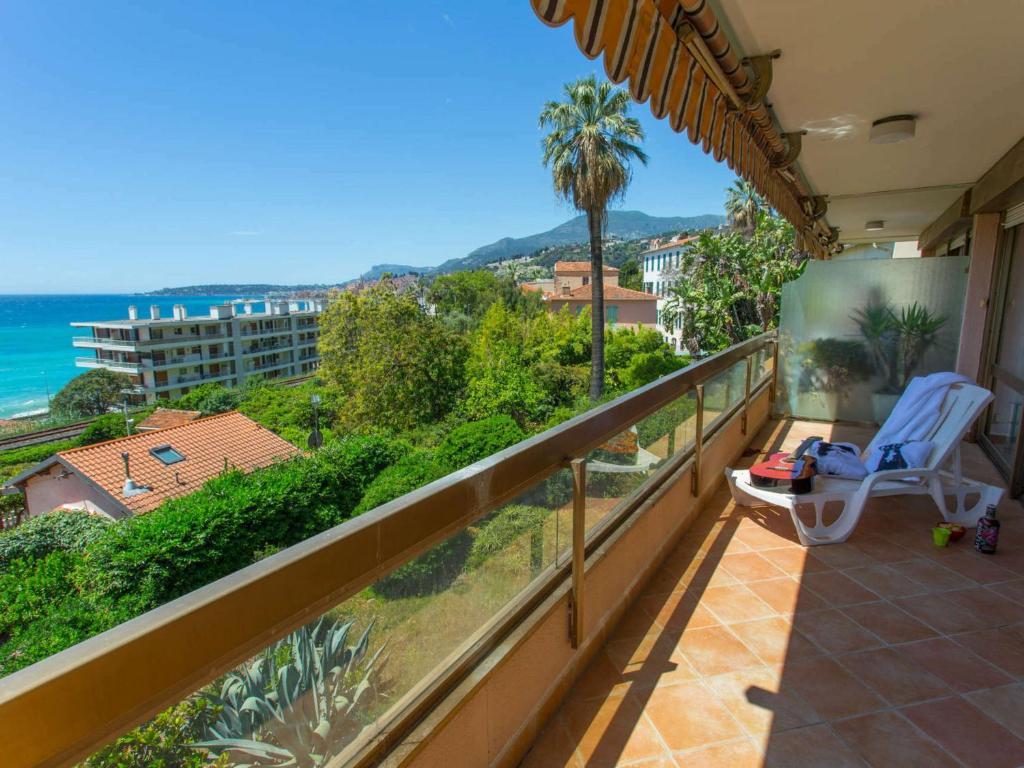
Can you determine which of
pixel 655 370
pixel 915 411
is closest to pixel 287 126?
pixel 655 370

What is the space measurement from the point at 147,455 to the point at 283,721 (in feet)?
86.2

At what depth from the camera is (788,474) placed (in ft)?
12.2

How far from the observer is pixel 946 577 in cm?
306

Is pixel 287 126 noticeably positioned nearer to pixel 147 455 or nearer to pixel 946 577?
pixel 147 455

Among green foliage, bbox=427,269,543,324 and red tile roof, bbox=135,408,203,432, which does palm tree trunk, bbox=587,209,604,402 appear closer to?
green foliage, bbox=427,269,543,324

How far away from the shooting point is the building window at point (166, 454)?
2295 centimetres

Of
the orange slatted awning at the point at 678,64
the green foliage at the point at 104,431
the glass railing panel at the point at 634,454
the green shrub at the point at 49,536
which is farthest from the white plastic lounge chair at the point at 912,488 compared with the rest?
the green foliage at the point at 104,431

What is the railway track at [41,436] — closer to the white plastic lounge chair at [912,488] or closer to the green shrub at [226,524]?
the green shrub at [226,524]

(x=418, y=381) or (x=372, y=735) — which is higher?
(x=372, y=735)

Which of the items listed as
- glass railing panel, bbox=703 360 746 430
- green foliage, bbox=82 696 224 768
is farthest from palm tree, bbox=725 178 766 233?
green foliage, bbox=82 696 224 768

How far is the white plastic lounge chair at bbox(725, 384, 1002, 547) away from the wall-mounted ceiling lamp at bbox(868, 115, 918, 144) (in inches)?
69.7

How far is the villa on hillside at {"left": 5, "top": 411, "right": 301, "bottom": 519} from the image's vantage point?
2109cm

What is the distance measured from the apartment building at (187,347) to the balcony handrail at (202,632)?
2738 inches

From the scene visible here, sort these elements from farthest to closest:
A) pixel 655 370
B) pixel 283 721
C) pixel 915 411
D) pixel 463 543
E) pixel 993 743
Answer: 1. pixel 655 370
2. pixel 915 411
3. pixel 993 743
4. pixel 463 543
5. pixel 283 721
